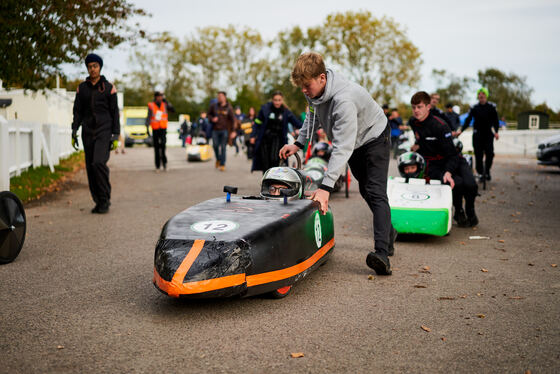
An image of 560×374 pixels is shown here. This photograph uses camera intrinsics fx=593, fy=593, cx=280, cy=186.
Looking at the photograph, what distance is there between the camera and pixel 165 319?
3984mm

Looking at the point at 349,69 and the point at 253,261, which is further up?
the point at 349,69

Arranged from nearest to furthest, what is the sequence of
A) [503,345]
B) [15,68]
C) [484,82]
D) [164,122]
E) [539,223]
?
[503,345]
[539,223]
[15,68]
[164,122]
[484,82]

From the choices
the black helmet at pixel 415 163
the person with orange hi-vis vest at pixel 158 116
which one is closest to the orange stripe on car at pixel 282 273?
the black helmet at pixel 415 163

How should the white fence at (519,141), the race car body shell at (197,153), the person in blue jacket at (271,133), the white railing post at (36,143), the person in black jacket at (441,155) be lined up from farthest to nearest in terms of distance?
the white fence at (519,141)
the race car body shell at (197,153)
the white railing post at (36,143)
the person in blue jacket at (271,133)
the person in black jacket at (441,155)

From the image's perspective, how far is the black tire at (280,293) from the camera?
14.4 ft

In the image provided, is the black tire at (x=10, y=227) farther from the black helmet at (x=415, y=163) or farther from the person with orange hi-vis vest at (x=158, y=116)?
the person with orange hi-vis vest at (x=158, y=116)

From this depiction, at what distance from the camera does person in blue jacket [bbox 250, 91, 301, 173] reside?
35.1ft

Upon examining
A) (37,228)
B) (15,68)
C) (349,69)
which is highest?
(349,69)

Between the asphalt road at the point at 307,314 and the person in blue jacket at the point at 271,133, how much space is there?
3809 millimetres

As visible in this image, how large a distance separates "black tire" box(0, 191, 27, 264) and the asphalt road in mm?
134

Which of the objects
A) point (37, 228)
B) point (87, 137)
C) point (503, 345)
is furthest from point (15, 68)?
point (503, 345)

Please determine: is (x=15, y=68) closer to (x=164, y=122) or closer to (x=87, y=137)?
(x=87, y=137)

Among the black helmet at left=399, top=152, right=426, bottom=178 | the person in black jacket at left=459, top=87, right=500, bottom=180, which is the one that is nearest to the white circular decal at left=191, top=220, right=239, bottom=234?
the black helmet at left=399, top=152, right=426, bottom=178

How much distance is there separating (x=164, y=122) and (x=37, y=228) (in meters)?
8.21
